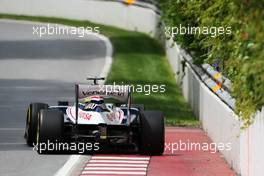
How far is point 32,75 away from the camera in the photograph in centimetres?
4166

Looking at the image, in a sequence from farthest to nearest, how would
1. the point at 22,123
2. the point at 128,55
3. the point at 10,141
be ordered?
the point at 128,55, the point at 22,123, the point at 10,141

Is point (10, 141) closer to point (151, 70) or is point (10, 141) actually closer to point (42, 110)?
point (42, 110)

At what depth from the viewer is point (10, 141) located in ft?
80.1

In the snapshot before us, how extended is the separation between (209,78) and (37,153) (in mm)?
7411

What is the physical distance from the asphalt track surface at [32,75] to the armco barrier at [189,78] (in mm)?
2629

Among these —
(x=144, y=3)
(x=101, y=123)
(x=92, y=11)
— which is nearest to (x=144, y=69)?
(x=144, y=3)

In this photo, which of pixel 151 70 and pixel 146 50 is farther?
pixel 146 50

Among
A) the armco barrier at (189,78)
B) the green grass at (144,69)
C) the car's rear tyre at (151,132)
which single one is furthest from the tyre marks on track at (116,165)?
the green grass at (144,69)

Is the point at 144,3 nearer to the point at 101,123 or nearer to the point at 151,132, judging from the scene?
the point at 151,132

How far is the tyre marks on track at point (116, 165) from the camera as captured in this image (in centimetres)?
1955

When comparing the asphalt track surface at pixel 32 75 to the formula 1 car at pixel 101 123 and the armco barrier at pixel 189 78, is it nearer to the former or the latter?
the formula 1 car at pixel 101 123

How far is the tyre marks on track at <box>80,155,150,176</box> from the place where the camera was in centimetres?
1955

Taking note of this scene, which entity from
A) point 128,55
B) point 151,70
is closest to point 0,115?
point 151,70

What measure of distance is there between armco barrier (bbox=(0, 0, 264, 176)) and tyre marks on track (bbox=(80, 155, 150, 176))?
5.15 feet
